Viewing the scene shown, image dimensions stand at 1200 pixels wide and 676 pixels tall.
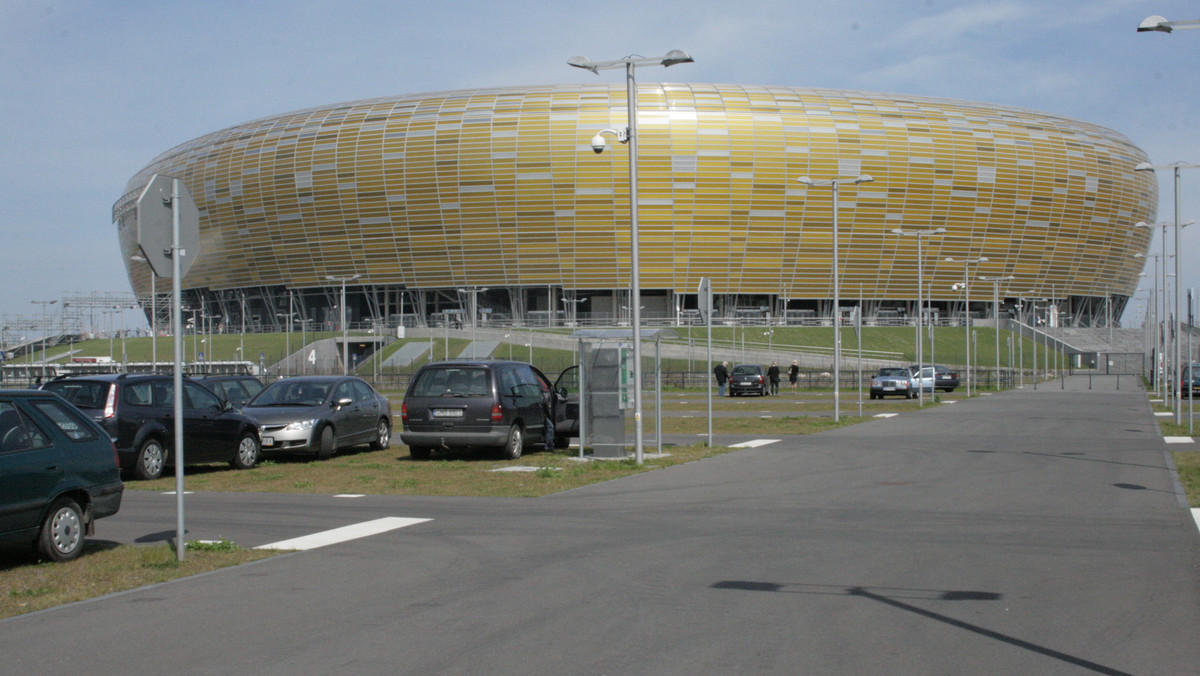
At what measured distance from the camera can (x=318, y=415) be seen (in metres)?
19.4

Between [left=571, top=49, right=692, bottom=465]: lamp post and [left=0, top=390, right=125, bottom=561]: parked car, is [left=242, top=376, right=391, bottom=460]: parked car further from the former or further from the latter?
[left=0, top=390, right=125, bottom=561]: parked car

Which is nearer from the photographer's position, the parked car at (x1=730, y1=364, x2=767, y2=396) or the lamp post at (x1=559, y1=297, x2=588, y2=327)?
the parked car at (x1=730, y1=364, x2=767, y2=396)

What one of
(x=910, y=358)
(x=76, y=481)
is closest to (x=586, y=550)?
(x=76, y=481)

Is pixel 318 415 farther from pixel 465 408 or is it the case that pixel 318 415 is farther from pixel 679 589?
pixel 679 589

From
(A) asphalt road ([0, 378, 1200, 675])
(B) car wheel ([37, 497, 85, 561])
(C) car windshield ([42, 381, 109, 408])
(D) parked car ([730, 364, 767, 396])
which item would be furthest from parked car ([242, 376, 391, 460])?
(D) parked car ([730, 364, 767, 396])

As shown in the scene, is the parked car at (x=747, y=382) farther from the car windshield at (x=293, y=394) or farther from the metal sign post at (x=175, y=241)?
the metal sign post at (x=175, y=241)

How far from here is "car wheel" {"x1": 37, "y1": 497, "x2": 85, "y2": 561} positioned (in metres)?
8.86

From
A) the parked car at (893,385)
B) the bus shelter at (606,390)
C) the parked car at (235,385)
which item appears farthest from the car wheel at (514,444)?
the parked car at (893,385)

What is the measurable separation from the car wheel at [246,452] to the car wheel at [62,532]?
838 cm

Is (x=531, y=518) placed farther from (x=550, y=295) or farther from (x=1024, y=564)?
(x=550, y=295)

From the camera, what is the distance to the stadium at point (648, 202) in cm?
8538

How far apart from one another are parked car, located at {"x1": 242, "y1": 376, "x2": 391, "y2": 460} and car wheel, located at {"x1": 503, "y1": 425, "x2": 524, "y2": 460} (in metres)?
3.29

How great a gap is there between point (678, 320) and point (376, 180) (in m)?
27.6

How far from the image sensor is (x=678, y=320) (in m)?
90.8
